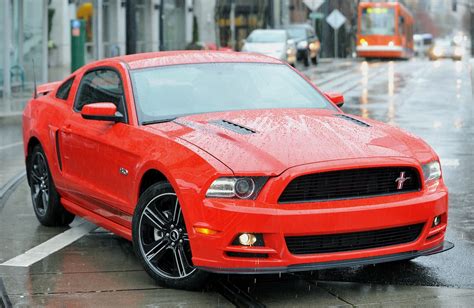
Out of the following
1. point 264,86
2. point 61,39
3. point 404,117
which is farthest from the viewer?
point 61,39

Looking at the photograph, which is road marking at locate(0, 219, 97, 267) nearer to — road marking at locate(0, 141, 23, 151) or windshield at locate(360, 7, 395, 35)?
road marking at locate(0, 141, 23, 151)

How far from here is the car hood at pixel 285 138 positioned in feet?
19.5

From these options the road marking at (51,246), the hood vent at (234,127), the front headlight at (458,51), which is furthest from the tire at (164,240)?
the front headlight at (458,51)

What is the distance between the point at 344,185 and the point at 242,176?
58cm

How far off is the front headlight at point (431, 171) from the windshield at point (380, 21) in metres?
48.3

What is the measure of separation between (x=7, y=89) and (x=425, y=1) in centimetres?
14419

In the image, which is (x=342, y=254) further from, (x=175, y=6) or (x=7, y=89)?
(x=175, y=6)

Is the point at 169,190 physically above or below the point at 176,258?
above

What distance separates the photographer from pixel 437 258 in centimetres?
710

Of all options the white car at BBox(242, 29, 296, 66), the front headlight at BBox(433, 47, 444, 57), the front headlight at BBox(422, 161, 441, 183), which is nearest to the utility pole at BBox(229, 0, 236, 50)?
the white car at BBox(242, 29, 296, 66)

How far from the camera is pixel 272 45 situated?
37.1 meters

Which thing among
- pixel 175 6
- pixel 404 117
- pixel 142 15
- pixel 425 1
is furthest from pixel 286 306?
pixel 425 1

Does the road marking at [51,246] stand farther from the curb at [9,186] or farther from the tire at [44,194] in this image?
the curb at [9,186]

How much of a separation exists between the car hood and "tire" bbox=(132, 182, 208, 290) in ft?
1.32
